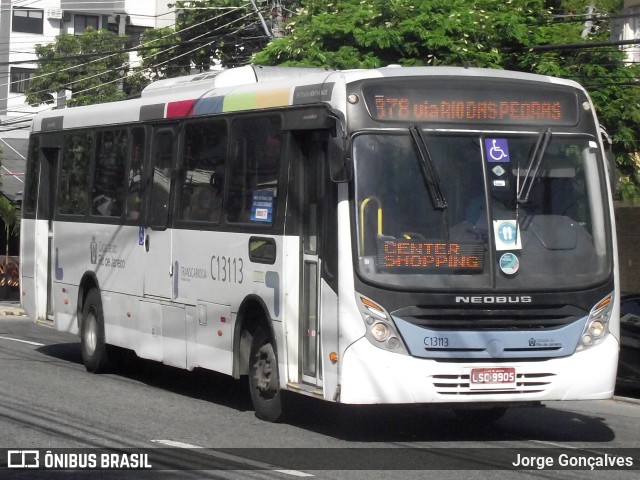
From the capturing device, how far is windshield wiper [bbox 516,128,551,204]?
10461mm

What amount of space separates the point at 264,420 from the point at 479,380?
243 cm

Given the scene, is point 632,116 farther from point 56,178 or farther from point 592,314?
point 592,314

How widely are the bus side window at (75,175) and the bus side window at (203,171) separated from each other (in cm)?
305

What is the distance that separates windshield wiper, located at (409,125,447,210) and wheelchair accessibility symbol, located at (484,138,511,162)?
539 millimetres

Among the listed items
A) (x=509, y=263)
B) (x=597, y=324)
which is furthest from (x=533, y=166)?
(x=597, y=324)

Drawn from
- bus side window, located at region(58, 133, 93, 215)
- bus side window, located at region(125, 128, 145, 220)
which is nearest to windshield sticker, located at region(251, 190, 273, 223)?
bus side window, located at region(125, 128, 145, 220)

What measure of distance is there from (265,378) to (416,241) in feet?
7.78

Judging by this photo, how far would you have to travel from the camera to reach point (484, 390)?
10211 mm

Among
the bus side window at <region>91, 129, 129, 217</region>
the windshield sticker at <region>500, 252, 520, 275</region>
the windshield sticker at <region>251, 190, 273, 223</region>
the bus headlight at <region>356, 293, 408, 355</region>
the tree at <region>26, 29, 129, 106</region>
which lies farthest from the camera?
the tree at <region>26, 29, 129, 106</region>

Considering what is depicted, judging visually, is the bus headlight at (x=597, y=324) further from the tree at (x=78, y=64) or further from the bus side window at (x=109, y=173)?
the tree at (x=78, y=64)

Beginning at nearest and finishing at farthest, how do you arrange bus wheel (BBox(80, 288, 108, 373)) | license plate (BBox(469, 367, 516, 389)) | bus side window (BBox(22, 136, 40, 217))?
license plate (BBox(469, 367, 516, 389))
bus wheel (BBox(80, 288, 108, 373))
bus side window (BBox(22, 136, 40, 217))

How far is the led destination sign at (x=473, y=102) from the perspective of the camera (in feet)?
34.3

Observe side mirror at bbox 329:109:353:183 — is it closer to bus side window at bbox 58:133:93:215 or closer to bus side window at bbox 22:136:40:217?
bus side window at bbox 58:133:93:215

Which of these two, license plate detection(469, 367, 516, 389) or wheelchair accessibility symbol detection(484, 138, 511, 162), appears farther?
wheelchair accessibility symbol detection(484, 138, 511, 162)
